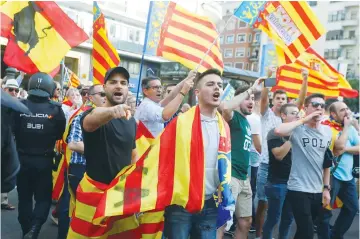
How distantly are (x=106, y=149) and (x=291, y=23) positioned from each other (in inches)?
162

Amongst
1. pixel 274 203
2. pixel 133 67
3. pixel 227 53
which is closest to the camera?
pixel 274 203

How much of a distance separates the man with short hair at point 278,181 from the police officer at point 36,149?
252 cm

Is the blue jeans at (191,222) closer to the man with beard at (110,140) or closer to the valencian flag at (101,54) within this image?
the man with beard at (110,140)

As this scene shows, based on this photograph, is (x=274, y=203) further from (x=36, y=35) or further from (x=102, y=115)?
(x=36, y=35)

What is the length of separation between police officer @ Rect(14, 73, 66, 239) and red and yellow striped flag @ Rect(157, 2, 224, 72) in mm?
1691

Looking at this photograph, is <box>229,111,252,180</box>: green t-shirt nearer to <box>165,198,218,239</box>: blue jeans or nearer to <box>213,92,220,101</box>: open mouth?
<box>213,92,220,101</box>: open mouth

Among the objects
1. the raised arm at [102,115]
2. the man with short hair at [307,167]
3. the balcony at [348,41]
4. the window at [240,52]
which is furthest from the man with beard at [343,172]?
the window at [240,52]

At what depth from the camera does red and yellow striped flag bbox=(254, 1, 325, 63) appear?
626 cm

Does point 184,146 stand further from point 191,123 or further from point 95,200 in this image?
point 95,200

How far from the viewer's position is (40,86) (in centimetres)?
463

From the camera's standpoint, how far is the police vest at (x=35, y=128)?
4578 millimetres

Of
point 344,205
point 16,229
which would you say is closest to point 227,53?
point 344,205

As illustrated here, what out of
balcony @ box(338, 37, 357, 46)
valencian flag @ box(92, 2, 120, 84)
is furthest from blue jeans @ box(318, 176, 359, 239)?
balcony @ box(338, 37, 357, 46)

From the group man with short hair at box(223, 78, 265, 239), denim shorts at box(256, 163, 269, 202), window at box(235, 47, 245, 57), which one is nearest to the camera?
man with short hair at box(223, 78, 265, 239)
